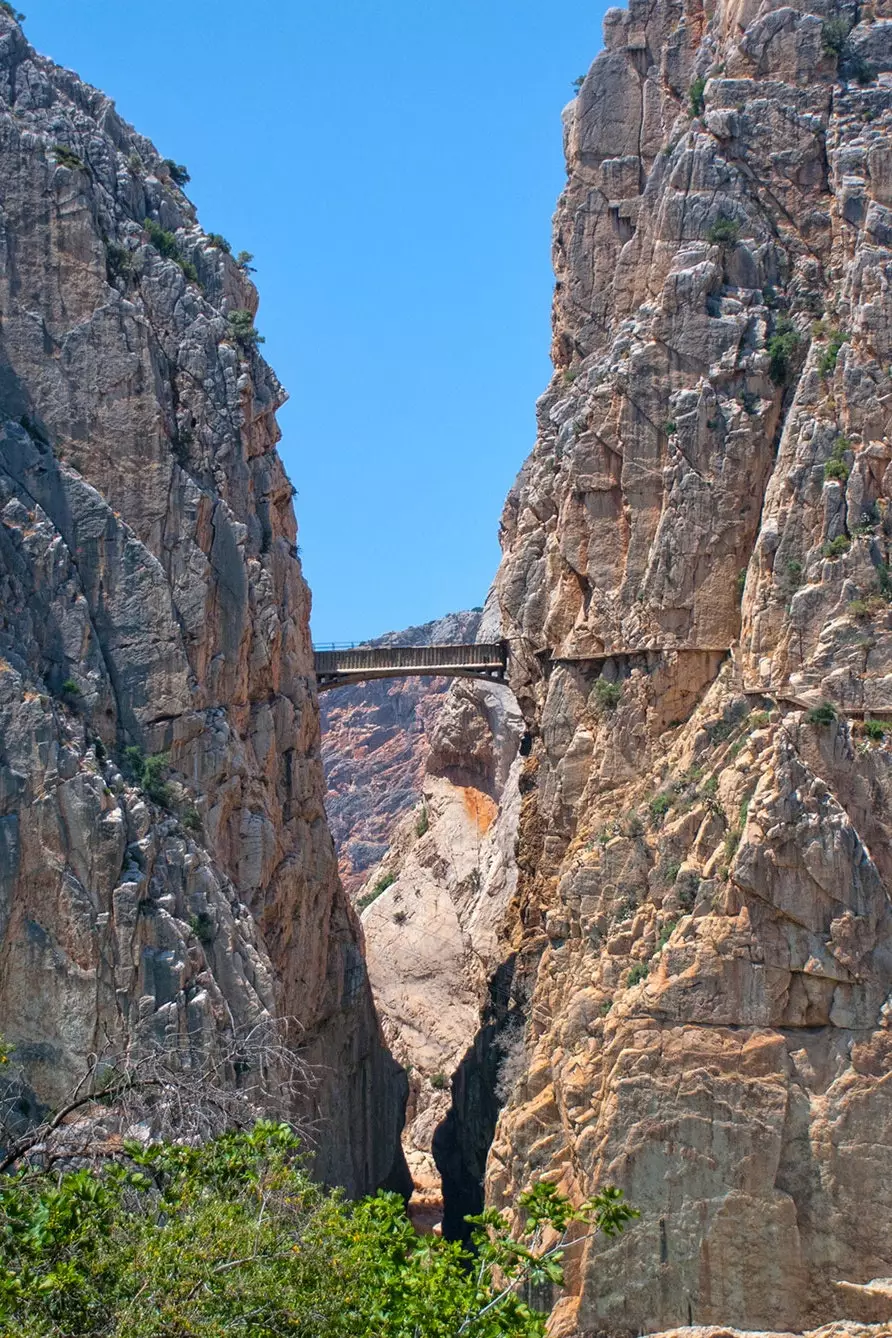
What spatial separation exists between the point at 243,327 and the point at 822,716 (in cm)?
2187

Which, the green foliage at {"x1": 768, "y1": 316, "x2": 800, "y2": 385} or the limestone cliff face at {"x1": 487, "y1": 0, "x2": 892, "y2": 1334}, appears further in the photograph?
the green foliage at {"x1": 768, "y1": 316, "x2": 800, "y2": 385}

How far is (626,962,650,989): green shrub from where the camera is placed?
43.7 m

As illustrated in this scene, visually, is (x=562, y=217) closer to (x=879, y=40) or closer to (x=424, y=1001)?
(x=879, y=40)

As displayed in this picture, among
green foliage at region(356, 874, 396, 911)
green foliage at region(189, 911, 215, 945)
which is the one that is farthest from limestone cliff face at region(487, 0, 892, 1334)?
green foliage at region(356, 874, 396, 911)

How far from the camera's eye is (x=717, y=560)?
4759 centimetres

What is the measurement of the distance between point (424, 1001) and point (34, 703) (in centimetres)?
3311

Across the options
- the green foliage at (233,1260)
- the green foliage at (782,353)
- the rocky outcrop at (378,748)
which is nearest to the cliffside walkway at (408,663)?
the green foliage at (782,353)

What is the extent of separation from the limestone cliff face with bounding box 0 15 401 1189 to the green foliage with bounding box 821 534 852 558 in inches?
650

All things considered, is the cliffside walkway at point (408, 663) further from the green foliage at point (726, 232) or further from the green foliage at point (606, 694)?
the green foliage at point (726, 232)

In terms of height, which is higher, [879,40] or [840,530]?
[879,40]

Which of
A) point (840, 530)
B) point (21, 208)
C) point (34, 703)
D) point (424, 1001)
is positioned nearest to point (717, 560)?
point (840, 530)

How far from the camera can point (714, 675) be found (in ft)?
157

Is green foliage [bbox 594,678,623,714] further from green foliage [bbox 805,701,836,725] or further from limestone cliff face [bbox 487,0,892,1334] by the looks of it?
green foliage [bbox 805,701,836,725]

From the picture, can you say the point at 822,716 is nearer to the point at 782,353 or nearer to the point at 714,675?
the point at 714,675
